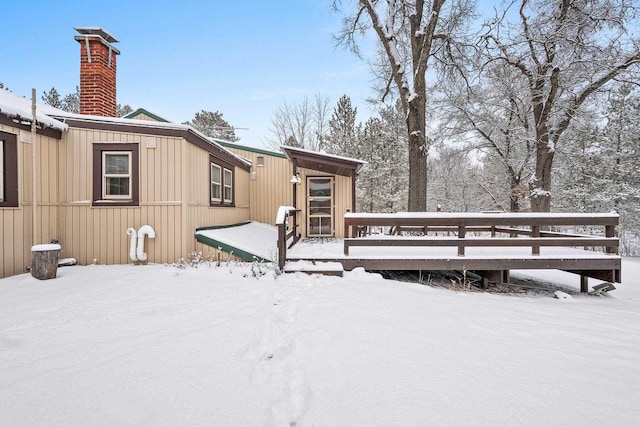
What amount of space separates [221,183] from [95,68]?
428 cm

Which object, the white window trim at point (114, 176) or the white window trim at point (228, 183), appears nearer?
the white window trim at point (114, 176)

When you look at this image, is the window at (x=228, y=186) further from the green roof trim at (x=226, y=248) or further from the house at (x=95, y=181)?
the green roof trim at (x=226, y=248)

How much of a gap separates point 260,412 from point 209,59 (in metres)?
25.0

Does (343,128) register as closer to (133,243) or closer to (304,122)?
(304,122)

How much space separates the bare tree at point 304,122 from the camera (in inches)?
942

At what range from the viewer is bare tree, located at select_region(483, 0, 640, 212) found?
927 cm

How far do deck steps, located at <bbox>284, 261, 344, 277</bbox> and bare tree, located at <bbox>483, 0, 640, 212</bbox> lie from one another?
954 cm

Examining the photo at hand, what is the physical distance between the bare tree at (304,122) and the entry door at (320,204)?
1331 centimetres

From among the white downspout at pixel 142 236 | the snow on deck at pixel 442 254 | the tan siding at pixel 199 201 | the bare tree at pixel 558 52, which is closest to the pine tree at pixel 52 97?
the tan siding at pixel 199 201

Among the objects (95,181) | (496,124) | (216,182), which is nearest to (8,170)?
(95,181)

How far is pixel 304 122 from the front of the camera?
2433cm

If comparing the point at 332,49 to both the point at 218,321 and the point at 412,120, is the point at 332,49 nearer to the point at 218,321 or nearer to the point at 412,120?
the point at 412,120

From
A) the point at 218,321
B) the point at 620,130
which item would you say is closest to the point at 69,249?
the point at 218,321

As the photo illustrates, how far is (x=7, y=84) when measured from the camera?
75.0ft
